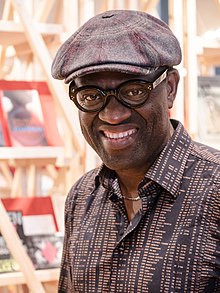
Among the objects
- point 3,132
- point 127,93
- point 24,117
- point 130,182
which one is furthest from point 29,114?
point 127,93

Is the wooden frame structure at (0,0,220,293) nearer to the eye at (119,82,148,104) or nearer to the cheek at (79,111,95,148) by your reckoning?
the cheek at (79,111,95,148)

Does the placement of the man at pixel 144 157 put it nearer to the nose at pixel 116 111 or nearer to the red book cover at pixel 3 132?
the nose at pixel 116 111

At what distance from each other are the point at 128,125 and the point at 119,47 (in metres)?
0.13

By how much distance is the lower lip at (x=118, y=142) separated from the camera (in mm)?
1075

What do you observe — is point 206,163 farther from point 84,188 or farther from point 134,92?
point 84,188

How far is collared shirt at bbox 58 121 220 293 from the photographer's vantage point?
1.06 metres

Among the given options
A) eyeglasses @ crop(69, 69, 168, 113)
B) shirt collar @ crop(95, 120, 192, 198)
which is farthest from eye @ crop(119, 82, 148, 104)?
shirt collar @ crop(95, 120, 192, 198)

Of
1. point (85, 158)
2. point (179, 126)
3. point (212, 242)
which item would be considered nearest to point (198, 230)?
point (212, 242)

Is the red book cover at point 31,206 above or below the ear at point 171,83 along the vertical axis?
below

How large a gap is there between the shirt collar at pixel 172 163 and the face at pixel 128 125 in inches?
0.7

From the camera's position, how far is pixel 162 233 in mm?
1094

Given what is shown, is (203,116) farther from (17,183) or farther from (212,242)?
(212,242)

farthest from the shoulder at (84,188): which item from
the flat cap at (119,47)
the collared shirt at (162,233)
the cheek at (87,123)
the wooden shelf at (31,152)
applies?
the wooden shelf at (31,152)

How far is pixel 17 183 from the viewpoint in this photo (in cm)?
266
